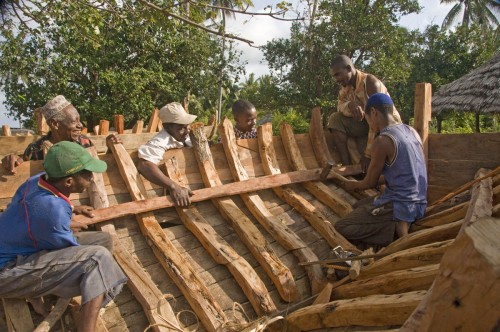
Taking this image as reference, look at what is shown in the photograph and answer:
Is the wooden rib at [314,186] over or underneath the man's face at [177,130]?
underneath

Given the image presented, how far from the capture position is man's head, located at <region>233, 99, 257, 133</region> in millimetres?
5852

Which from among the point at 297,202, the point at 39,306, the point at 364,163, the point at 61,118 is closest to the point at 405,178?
the point at 297,202

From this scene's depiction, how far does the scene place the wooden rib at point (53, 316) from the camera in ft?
7.73

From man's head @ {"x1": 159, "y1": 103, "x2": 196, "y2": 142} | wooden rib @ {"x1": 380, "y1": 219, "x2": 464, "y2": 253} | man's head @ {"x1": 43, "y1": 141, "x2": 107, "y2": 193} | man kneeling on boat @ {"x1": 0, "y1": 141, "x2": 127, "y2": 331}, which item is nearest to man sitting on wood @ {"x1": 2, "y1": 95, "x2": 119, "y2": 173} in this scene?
man's head @ {"x1": 159, "y1": 103, "x2": 196, "y2": 142}

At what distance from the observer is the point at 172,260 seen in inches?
119

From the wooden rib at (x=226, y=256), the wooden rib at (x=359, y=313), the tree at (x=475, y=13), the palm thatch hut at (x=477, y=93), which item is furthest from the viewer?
the tree at (x=475, y=13)

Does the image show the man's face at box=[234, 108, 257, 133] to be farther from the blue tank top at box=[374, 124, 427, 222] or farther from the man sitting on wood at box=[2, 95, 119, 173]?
the blue tank top at box=[374, 124, 427, 222]

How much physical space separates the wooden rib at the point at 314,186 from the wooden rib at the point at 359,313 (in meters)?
1.64

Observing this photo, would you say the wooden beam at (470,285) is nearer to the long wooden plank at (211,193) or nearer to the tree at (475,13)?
the long wooden plank at (211,193)

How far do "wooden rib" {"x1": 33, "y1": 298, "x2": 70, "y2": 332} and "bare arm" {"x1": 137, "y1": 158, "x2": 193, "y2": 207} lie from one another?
1.24 metres

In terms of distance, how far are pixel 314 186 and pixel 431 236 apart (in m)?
1.66

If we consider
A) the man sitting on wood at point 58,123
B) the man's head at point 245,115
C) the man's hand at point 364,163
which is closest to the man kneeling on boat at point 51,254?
the man sitting on wood at point 58,123

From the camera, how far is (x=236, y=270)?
3092 millimetres

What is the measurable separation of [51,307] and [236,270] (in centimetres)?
127
